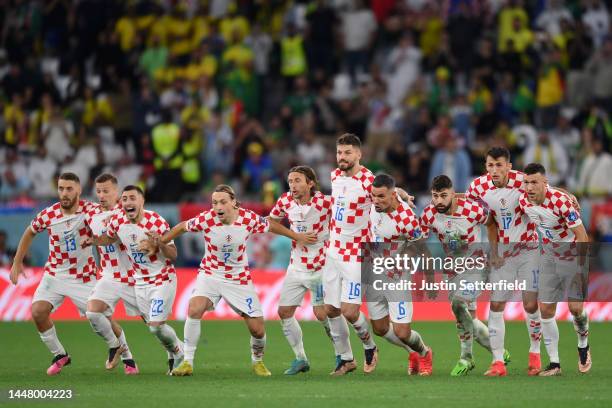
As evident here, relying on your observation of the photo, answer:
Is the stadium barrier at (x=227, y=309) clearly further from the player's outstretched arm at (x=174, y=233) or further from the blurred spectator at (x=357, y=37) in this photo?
the player's outstretched arm at (x=174, y=233)

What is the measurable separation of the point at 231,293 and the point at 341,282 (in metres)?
1.29

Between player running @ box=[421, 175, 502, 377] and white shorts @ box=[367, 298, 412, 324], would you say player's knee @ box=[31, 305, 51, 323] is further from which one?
player running @ box=[421, 175, 502, 377]

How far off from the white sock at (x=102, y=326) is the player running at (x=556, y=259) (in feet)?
16.7

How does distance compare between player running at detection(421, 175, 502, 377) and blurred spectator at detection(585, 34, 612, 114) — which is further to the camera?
blurred spectator at detection(585, 34, 612, 114)

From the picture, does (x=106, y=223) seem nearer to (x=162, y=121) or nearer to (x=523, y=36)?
(x=162, y=121)

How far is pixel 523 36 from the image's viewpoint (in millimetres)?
27109

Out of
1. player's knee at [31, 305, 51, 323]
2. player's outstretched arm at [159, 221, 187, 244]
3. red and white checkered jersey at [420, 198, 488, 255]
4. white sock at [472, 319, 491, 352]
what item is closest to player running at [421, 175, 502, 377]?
red and white checkered jersey at [420, 198, 488, 255]

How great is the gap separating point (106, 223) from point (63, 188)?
66cm

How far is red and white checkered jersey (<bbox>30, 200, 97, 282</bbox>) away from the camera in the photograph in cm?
1573

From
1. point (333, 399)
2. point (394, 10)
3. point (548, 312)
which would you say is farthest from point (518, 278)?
point (394, 10)

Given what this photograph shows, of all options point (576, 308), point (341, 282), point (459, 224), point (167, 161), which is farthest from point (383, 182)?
point (167, 161)

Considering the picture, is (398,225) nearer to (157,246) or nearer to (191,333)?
(191,333)

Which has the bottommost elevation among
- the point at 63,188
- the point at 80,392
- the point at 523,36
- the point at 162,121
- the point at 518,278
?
the point at 80,392

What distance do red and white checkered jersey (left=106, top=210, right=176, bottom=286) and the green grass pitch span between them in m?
1.14
